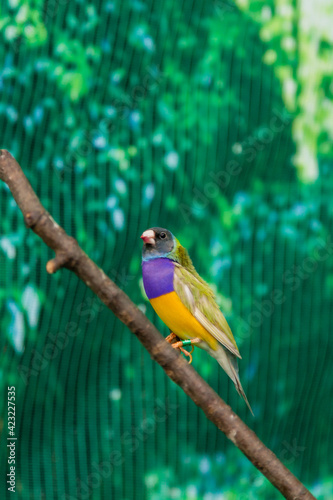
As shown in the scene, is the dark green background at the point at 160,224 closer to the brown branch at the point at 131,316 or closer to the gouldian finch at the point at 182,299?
the gouldian finch at the point at 182,299

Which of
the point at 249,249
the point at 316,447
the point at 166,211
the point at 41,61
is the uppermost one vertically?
the point at 41,61

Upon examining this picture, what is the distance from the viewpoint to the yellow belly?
0.96 m

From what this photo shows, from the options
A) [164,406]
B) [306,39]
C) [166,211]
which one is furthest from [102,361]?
[306,39]

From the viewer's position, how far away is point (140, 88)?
2.75 meters

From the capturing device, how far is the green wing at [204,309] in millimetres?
968

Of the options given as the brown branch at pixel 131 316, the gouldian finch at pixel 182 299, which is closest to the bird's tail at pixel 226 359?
the gouldian finch at pixel 182 299

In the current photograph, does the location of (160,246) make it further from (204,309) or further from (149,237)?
(204,309)

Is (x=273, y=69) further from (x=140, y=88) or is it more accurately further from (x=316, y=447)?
(x=316, y=447)

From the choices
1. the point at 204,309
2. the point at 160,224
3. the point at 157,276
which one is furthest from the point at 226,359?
the point at 160,224

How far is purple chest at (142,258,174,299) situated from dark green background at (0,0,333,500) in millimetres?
1734

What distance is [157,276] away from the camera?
914 mm

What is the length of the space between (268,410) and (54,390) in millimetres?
987

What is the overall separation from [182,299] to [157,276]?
0.26 ft

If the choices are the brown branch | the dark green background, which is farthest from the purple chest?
the dark green background
